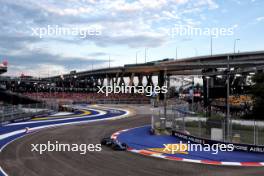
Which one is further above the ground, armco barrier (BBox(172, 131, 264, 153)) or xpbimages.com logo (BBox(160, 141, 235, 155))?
armco barrier (BBox(172, 131, 264, 153))

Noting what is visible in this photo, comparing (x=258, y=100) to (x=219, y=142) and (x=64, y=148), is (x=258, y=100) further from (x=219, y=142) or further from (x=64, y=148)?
(x=64, y=148)

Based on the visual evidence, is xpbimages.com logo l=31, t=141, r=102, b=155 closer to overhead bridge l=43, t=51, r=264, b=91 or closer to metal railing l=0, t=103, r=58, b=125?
metal railing l=0, t=103, r=58, b=125

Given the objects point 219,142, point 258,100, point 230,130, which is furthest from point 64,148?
point 258,100

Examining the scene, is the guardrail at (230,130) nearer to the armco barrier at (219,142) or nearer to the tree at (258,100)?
the armco barrier at (219,142)

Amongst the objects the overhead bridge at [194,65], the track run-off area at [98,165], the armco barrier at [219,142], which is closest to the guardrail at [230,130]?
the armco barrier at [219,142]

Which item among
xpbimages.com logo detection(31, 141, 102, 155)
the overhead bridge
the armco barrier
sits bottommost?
xpbimages.com logo detection(31, 141, 102, 155)

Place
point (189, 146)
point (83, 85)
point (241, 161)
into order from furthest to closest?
point (83, 85) → point (189, 146) → point (241, 161)

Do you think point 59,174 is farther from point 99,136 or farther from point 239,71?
point 239,71

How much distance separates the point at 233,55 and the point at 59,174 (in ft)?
278

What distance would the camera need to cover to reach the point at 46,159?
650 inches

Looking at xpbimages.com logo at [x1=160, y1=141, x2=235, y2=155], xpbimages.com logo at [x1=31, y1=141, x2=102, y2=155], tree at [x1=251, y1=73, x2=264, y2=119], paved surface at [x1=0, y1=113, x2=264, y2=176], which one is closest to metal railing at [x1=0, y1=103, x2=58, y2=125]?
xpbimages.com logo at [x1=31, y1=141, x2=102, y2=155]

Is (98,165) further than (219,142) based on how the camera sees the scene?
No

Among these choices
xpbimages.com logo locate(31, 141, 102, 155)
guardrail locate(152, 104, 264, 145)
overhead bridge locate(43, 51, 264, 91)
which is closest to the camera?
xpbimages.com logo locate(31, 141, 102, 155)

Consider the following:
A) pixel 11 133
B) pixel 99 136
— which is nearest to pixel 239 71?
pixel 99 136
